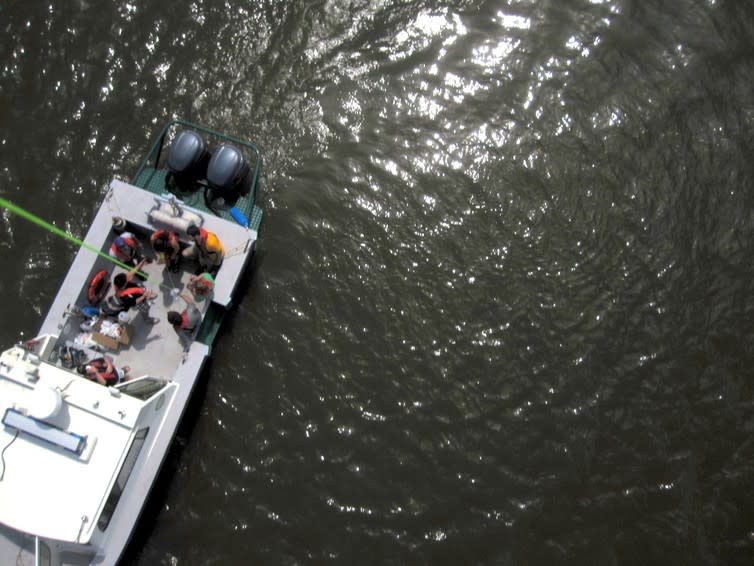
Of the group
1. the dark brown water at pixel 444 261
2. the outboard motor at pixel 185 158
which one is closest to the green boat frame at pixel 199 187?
the outboard motor at pixel 185 158

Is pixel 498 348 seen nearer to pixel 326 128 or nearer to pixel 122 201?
pixel 326 128

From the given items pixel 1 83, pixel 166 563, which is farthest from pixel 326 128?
pixel 166 563

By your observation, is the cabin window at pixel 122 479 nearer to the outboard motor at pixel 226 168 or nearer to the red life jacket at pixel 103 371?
the red life jacket at pixel 103 371

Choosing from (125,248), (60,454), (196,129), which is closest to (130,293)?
(125,248)

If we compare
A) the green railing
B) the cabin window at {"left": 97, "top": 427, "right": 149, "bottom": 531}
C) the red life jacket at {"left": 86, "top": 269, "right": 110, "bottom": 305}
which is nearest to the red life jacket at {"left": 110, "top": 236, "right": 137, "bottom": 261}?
the red life jacket at {"left": 86, "top": 269, "right": 110, "bottom": 305}

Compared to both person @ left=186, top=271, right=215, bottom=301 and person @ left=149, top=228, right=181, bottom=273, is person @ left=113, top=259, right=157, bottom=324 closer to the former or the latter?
person @ left=149, top=228, right=181, bottom=273
